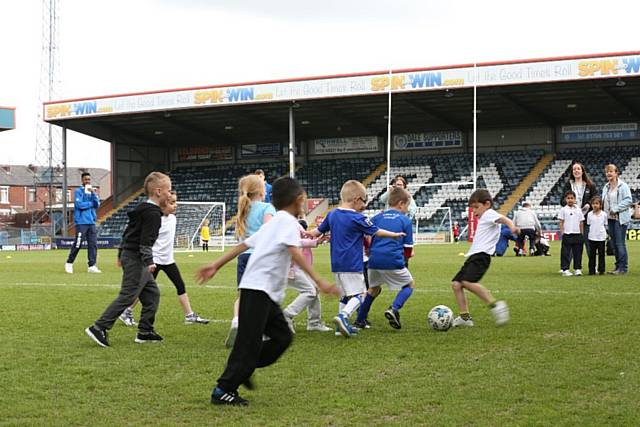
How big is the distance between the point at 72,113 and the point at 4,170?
47588mm

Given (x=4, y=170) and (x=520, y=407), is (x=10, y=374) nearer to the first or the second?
(x=520, y=407)

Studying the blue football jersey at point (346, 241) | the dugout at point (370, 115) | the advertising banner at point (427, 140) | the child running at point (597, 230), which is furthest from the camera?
the advertising banner at point (427, 140)

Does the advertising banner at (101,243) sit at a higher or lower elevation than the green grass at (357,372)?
lower

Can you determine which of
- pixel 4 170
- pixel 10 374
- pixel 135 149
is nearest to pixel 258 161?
pixel 135 149

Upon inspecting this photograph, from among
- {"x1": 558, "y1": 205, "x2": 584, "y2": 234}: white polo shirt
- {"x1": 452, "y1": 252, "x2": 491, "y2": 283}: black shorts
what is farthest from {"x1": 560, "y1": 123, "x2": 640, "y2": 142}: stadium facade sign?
{"x1": 452, "y1": 252, "x2": 491, "y2": 283}: black shorts

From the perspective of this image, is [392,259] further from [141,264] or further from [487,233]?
[141,264]

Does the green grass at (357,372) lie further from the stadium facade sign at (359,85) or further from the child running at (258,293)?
the stadium facade sign at (359,85)

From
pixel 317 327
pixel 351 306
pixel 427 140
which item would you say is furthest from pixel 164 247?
pixel 427 140

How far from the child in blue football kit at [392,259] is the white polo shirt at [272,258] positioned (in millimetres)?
3299

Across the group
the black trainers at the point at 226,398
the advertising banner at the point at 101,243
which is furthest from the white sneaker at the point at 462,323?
the advertising banner at the point at 101,243

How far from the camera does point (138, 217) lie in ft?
25.1

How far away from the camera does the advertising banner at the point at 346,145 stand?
53000mm

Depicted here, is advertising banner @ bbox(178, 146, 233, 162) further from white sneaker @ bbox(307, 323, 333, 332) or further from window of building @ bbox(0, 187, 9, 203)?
white sneaker @ bbox(307, 323, 333, 332)

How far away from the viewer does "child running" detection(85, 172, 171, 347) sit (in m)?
7.62
